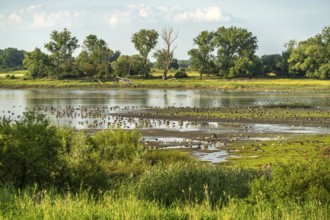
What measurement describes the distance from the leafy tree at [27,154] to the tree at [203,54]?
12461 centimetres

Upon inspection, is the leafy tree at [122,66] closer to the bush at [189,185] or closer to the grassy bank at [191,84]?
the grassy bank at [191,84]

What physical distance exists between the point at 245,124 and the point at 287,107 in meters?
20.9

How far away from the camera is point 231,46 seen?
150 metres

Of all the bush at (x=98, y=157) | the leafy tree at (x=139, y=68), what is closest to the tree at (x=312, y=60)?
the leafy tree at (x=139, y=68)

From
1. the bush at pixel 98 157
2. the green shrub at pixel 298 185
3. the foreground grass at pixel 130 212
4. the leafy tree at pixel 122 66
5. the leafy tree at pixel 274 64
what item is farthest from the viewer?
the leafy tree at pixel 274 64

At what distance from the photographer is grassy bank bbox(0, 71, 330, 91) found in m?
118

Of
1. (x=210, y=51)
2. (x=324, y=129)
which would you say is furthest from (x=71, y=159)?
(x=210, y=51)

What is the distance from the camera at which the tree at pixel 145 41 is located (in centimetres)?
16012

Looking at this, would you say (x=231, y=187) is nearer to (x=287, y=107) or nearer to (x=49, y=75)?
(x=287, y=107)

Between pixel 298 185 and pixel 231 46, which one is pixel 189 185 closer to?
pixel 298 185

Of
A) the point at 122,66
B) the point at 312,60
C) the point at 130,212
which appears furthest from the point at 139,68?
the point at 130,212

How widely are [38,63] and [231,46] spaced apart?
179 feet

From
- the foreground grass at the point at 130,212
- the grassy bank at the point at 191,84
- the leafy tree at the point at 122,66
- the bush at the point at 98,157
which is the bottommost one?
the grassy bank at the point at 191,84

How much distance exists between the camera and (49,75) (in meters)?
144
